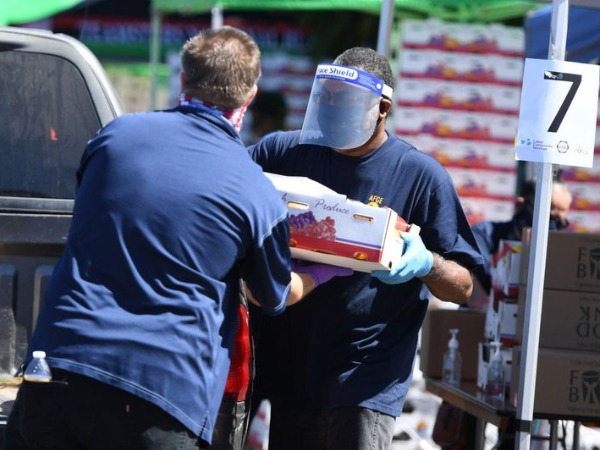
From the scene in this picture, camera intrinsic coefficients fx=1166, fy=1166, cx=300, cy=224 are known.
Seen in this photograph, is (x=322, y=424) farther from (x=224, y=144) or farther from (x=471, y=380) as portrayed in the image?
(x=471, y=380)

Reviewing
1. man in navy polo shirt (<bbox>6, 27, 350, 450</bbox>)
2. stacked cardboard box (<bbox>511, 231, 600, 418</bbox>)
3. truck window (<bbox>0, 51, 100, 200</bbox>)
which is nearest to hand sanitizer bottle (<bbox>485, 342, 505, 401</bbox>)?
stacked cardboard box (<bbox>511, 231, 600, 418</bbox>)

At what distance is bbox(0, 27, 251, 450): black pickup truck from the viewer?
14.0ft

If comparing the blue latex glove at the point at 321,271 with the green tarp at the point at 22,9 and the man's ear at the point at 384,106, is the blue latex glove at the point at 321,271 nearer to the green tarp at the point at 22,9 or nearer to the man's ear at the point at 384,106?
the man's ear at the point at 384,106

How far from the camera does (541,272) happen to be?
4.71 m

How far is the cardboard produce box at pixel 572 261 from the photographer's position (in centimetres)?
529

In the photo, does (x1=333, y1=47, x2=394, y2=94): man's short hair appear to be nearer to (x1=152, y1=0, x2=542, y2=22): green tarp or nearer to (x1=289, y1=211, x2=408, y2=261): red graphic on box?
(x1=289, y1=211, x2=408, y2=261): red graphic on box

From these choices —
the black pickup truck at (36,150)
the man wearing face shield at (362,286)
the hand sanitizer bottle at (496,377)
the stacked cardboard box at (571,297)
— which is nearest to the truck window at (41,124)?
the black pickup truck at (36,150)

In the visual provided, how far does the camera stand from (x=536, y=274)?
15.4 feet

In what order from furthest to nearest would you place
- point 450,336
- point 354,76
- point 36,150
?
point 450,336 → point 36,150 → point 354,76

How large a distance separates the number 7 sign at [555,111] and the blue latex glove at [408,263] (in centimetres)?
94

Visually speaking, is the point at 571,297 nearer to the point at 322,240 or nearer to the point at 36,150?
the point at 322,240

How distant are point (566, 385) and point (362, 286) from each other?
149 cm

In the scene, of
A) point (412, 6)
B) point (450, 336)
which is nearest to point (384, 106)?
point (450, 336)

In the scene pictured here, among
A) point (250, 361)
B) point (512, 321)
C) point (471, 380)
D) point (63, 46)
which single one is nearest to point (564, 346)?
point (512, 321)
